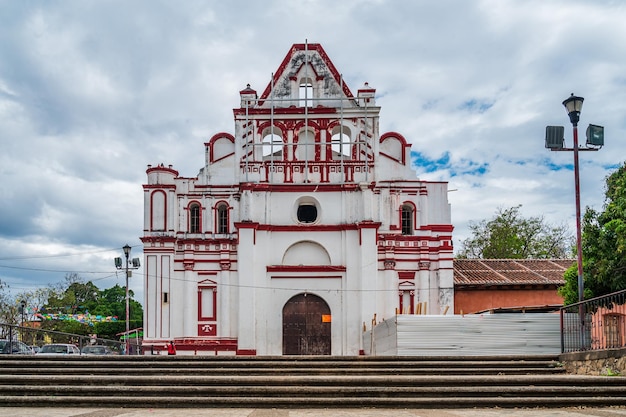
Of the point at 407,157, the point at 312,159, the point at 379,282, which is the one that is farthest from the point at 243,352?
the point at 407,157

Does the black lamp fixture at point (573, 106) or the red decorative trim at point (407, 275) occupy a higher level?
the black lamp fixture at point (573, 106)

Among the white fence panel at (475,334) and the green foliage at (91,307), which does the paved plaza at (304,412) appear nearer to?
the white fence panel at (475,334)

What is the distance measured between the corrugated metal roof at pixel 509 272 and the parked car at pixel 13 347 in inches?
805

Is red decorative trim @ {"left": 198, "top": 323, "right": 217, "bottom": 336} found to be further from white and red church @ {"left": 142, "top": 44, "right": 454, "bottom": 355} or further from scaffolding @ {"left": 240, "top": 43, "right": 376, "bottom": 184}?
scaffolding @ {"left": 240, "top": 43, "right": 376, "bottom": 184}

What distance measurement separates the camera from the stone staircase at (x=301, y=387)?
1521 centimetres

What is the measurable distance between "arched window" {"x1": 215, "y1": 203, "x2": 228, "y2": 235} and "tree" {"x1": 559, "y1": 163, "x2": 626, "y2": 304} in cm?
1782

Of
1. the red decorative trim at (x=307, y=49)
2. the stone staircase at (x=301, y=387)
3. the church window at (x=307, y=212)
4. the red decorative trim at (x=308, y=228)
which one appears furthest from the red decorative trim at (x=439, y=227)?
the stone staircase at (x=301, y=387)

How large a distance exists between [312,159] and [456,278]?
9.76 metres

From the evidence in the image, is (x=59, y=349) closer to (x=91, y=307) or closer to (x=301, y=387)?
(x=301, y=387)

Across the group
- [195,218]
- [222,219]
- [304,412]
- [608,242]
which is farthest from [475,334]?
[195,218]

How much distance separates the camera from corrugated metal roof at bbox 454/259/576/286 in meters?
36.8

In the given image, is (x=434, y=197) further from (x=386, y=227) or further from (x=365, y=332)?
(x=365, y=332)

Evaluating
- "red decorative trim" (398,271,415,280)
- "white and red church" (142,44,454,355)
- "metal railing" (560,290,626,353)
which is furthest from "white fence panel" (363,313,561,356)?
"red decorative trim" (398,271,415,280)

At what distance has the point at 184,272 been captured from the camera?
35906mm
